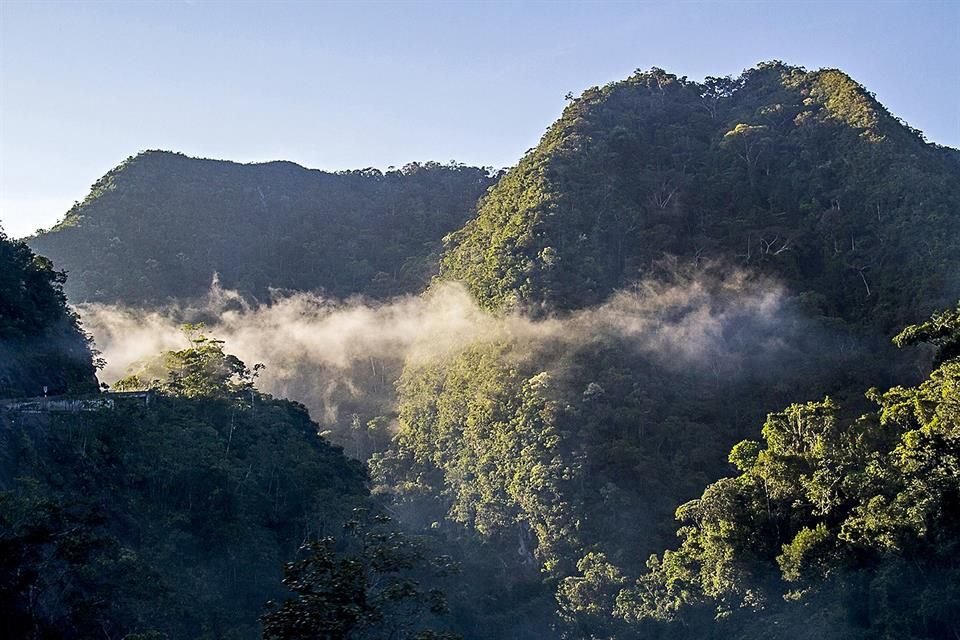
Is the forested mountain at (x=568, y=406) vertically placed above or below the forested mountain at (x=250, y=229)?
below

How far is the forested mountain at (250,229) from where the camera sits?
49.7 meters

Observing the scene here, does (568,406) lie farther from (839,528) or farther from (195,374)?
(195,374)

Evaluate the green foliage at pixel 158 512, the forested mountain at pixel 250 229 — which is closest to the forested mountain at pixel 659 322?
the green foliage at pixel 158 512

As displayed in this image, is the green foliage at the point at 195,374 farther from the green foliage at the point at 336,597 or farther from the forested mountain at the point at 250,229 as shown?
the forested mountain at the point at 250,229

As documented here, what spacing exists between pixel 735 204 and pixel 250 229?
32.8 meters

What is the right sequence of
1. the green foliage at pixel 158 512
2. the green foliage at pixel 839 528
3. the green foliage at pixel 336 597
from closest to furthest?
the green foliage at pixel 336 597 < the green foliage at pixel 158 512 < the green foliage at pixel 839 528

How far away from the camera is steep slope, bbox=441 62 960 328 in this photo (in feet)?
116

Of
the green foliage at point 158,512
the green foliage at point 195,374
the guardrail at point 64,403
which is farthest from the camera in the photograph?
the green foliage at point 195,374

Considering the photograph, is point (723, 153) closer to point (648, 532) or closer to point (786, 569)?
point (648, 532)

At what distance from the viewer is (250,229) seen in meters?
58.9

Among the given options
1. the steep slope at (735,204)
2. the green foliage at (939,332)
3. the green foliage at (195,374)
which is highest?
the steep slope at (735,204)

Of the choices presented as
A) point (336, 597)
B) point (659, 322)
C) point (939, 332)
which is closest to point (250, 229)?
point (659, 322)

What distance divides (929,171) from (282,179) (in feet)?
147

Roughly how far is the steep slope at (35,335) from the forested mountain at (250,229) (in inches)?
808
